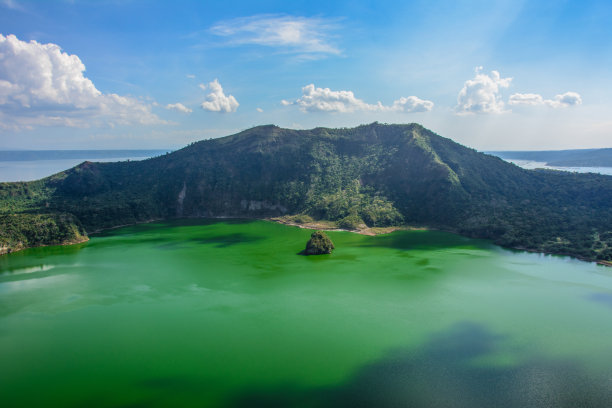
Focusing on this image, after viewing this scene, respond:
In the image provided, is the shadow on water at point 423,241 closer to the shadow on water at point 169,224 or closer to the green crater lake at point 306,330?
the green crater lake at point 306,330

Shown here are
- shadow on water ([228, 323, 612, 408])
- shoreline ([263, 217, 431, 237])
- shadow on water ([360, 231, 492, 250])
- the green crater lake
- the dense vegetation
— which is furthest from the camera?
shoreline ([263, 217, 431, 237])

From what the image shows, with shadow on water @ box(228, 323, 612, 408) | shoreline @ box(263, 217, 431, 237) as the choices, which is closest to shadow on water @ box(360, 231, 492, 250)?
shoreline @ box(263, 217, 431, 237)

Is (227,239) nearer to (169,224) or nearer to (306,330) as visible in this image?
(169,224)

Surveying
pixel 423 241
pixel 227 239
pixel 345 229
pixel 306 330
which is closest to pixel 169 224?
pixel 227 239

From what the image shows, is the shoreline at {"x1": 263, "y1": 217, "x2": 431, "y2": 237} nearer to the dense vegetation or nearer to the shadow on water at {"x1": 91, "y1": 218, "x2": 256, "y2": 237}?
the dense vegetation

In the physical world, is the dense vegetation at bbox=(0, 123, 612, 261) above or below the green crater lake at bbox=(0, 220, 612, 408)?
above

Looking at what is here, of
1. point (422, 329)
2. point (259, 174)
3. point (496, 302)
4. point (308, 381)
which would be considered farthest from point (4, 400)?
point (259, 174)

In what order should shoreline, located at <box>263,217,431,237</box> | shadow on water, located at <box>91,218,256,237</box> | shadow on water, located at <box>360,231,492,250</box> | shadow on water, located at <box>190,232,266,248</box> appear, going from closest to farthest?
shadow on water, located at <box>360,231,492,250</box> < shadow on water, located at <box>190,232,266,248</box> < shoreline, located at <box>263,217,431,237</box> < shadow on water, located at <box>91,218,256,237</box>
